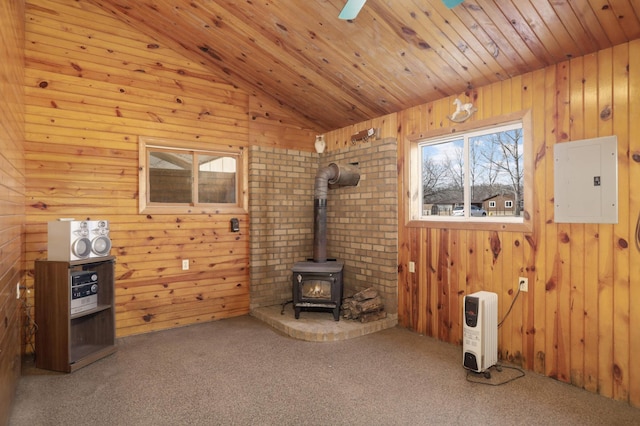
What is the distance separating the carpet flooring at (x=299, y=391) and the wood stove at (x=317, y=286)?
521 millimetres

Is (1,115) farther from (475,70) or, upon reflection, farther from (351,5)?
(475,70)

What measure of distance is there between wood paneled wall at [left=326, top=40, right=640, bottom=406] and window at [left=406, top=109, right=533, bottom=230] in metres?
0.10

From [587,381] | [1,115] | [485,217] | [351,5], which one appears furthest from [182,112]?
[587,381]

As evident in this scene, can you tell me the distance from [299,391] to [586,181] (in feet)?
8.63

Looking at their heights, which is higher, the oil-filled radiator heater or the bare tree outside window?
the bare tree outside window

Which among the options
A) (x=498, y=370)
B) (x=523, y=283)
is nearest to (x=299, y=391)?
(x=498, y=370)

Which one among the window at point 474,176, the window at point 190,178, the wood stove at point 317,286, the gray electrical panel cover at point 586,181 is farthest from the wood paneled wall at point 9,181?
the gray electrical panel cover at point 586,181

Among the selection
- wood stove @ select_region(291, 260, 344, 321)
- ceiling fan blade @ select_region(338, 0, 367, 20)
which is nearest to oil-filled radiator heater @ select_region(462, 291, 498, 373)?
wood stove @ select_region(291, 260, 344, 321)

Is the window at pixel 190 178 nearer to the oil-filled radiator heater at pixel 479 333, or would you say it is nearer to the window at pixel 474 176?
the window at pixel 474 176

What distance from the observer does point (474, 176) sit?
359 centimetres

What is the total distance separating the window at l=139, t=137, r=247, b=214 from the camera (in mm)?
4068

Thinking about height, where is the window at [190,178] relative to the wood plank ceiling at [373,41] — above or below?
below

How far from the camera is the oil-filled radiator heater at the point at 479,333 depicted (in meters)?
2.88

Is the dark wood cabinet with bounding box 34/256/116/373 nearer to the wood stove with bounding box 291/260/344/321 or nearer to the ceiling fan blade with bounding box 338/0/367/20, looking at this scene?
the wood stove with bounding box 291/260/344/321
